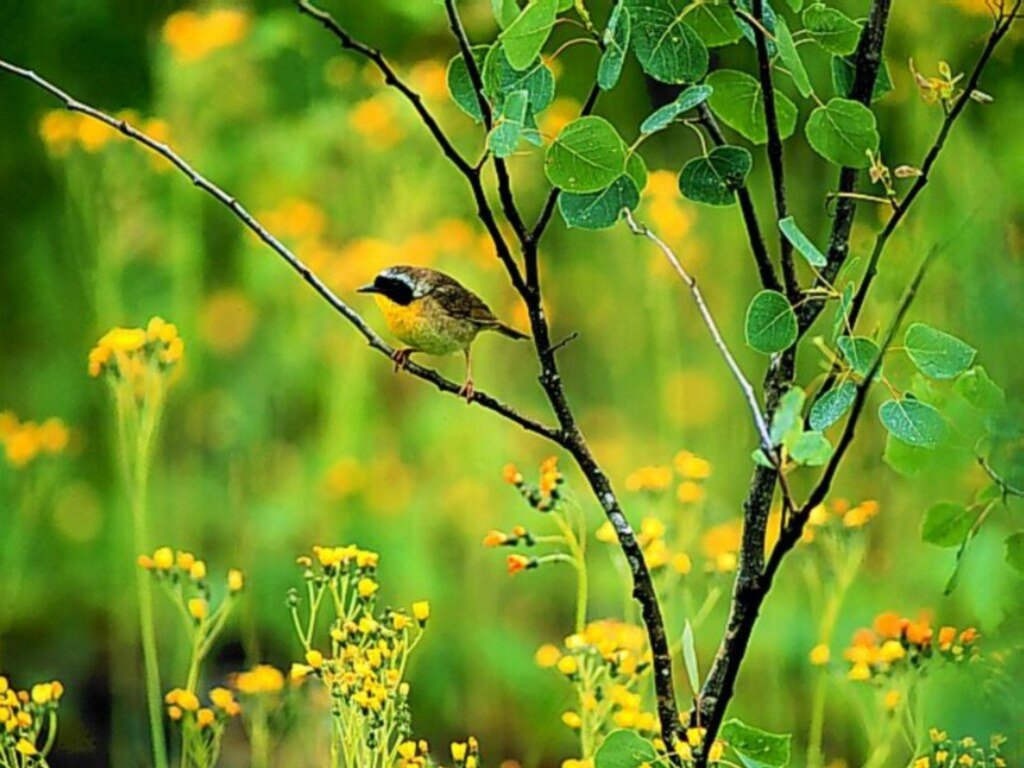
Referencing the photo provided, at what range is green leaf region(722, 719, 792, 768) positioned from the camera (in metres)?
1.10

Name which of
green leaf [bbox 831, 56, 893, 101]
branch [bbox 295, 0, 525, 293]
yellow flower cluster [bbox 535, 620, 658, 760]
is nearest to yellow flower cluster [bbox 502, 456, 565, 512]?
yellow flower cluster [bbox 535, 620, 658, 760]

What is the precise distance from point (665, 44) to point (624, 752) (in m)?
0.45

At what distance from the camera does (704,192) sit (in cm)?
114

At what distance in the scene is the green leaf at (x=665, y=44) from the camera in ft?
3.50

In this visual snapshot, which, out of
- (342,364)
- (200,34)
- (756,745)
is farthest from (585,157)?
(200,34)

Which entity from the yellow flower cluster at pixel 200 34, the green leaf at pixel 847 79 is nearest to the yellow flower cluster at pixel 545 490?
the green leaf at pixel 847 79

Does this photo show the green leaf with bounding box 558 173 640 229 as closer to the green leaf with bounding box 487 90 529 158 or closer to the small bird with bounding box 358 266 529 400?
the green leaf with bounding box 487 90 529 158

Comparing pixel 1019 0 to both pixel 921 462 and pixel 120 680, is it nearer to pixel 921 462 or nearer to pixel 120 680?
pixel 921 462

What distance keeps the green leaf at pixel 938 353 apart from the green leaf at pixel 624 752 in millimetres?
297

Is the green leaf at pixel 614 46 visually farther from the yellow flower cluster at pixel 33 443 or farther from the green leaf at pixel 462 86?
the yellow flower cluster at pixel 33 443

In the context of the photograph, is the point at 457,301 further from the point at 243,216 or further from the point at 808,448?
the point at 808,448

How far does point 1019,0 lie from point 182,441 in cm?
182

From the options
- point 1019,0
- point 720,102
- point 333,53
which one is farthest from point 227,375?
point 1019,0

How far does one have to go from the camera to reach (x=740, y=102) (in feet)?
3.91
